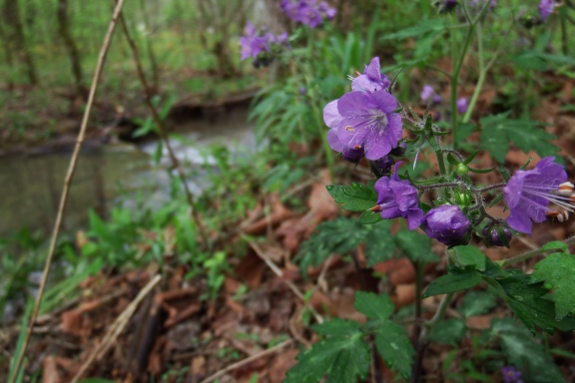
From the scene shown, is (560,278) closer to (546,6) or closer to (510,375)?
(510,375)

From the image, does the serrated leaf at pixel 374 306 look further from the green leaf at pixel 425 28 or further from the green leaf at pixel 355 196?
the green leaf at pixel 425 28

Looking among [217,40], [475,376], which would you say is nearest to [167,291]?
[475,376]

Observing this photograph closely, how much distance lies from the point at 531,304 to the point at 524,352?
2.01ft

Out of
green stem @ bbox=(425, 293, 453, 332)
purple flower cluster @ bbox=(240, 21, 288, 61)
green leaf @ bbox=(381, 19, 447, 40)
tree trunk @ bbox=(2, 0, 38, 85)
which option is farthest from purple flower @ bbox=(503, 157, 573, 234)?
tree trunk @ bbox=(2, 0, 38, 85)

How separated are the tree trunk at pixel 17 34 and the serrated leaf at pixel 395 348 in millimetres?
11625

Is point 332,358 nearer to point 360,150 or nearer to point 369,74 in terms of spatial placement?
point 360,150

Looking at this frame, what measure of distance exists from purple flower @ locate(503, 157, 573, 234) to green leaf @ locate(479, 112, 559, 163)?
701mm

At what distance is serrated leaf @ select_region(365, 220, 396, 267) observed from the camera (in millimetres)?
1509

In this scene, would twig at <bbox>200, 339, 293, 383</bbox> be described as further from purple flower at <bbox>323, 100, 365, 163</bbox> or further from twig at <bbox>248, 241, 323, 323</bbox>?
purple flower at <bbox>323, 100, 365, 163</bbox>

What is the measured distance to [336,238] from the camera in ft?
5.35

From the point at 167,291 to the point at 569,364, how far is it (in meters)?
2.24

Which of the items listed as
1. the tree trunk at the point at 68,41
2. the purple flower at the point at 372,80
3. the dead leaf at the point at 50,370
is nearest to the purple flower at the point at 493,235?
the purple flower at the point at 372,80

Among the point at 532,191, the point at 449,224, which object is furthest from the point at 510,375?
the point at 449,224

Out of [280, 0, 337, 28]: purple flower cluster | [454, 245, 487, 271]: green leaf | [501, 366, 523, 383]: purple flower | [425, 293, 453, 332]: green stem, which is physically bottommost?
[501, 366, 523, 383]: purple flower
